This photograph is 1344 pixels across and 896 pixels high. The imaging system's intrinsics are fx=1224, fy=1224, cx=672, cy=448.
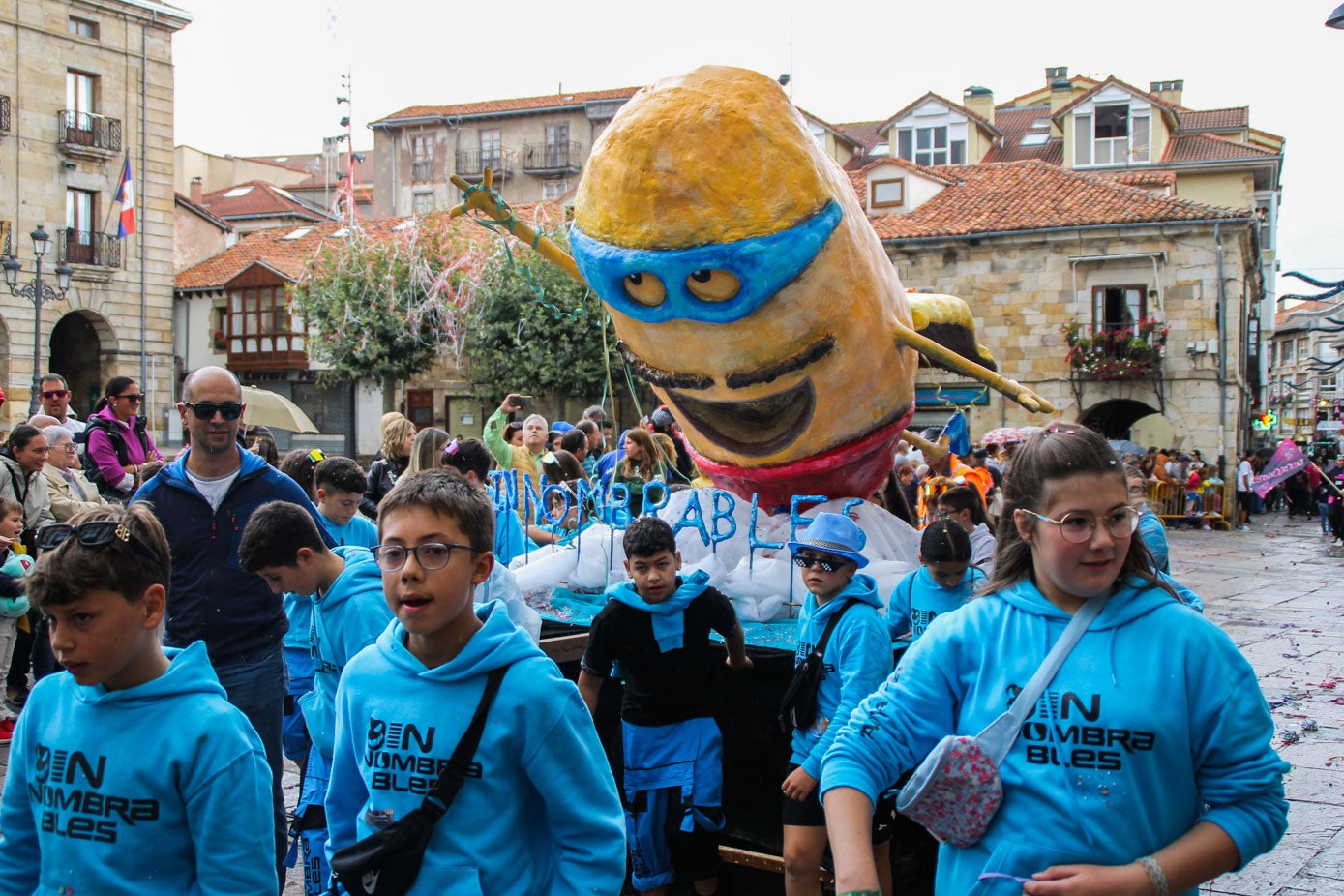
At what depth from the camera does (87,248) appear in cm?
2848

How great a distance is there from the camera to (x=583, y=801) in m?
2.34

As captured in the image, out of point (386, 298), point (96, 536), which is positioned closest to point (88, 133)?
point (386, 298)

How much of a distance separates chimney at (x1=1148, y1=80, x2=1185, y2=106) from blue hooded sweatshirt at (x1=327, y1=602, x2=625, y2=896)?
40.4 meters

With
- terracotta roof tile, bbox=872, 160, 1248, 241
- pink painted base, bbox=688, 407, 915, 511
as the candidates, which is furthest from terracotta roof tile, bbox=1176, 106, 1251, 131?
pink painted base, bbox=688, 407, 915, 511

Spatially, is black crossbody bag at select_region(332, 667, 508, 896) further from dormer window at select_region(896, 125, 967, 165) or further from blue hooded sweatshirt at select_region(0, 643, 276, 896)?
dormer window at select_region(896, 125, 967, 165)

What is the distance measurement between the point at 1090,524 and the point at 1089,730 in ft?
1.14

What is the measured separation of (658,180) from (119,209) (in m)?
27.1

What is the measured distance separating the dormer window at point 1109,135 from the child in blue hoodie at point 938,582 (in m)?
28.7

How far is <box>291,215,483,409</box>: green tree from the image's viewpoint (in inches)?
1093

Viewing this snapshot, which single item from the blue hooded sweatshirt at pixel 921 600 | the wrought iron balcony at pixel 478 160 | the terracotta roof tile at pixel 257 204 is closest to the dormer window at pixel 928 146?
the wrought iron balcony at pixel 478 160

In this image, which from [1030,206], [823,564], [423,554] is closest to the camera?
[423,554]

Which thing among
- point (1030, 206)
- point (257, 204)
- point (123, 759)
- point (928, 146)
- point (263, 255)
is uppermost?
point (928, 146)

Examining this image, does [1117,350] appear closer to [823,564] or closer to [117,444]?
[117,444]

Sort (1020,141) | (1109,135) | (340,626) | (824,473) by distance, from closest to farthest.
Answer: (340,626) < (824,473) < (1109,135) < (1020,141)
